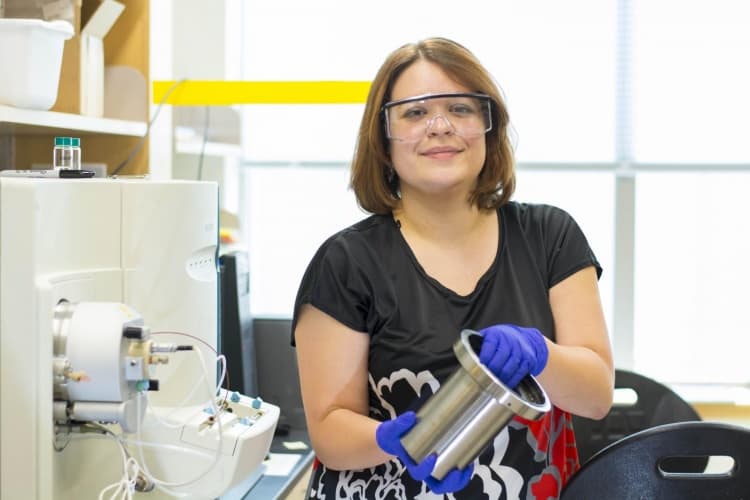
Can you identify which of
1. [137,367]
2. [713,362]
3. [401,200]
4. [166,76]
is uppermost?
[166,76]

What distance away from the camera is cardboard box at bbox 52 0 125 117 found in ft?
6.66

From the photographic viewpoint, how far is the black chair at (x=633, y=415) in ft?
6.73

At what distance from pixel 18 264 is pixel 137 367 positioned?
19cm

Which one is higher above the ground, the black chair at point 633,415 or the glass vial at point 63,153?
the glass vial at point 63,153

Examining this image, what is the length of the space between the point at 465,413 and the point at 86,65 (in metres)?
1.35

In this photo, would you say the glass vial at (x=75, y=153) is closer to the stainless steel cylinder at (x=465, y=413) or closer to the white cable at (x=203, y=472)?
the white cable at (x=203, y=472)

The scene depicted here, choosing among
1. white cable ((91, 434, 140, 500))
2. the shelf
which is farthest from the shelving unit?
white cable ((91, 434, 140, 500))

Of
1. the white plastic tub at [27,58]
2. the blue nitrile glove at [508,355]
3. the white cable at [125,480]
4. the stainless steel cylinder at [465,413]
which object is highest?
the white plastic tub at [27,58]

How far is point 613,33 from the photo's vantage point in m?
3.31

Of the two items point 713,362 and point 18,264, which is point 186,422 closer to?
point 18,264

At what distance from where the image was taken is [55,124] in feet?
6.01

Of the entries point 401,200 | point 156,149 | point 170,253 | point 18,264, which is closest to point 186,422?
point 170,253

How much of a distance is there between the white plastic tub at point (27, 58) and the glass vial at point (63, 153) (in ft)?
0.42

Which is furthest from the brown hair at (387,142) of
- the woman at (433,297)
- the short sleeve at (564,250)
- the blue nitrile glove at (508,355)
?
the blue nitrile glove at (508,355)
